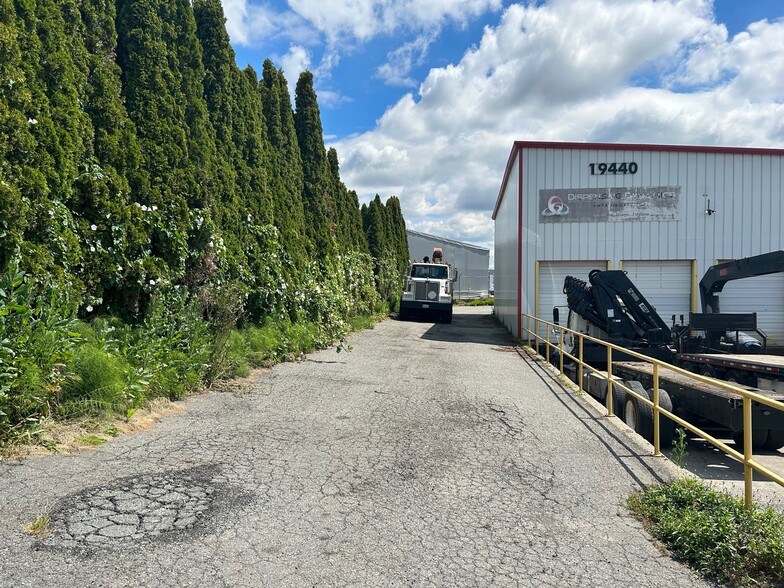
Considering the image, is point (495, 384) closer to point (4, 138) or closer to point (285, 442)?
point (285, 442)

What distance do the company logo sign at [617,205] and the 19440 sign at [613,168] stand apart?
575 millimetres

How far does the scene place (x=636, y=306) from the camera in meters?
13.8

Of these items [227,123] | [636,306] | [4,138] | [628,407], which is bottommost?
[628,407]

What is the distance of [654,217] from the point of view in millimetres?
19094

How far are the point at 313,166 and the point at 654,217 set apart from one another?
11.3 metres

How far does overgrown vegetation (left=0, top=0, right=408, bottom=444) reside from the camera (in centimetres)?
566

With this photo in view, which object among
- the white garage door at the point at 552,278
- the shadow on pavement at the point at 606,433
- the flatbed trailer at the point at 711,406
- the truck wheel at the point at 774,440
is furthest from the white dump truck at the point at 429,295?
the truck wheel at the point at 774,440

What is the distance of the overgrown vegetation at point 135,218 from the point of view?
5664 mm

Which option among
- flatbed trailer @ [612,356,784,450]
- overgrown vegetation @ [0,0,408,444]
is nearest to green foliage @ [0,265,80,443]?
overgrown vegetation @ [0,0,408,444]

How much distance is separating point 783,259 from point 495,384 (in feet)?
21.9

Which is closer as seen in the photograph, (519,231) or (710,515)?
(710,515)

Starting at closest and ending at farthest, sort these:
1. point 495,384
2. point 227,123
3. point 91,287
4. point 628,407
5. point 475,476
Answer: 1. point 475,476
2. point 91,287
3. point 628,407
4. point 495,384
5. point 227,123

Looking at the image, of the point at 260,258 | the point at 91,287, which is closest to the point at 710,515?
the point at 91,287

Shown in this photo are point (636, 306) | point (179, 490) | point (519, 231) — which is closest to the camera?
point (179, 490)
